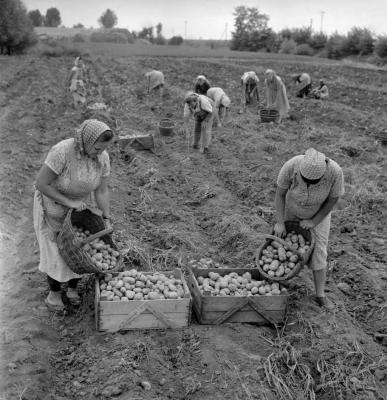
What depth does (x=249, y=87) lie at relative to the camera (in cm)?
1483

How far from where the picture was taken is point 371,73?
1155 inches

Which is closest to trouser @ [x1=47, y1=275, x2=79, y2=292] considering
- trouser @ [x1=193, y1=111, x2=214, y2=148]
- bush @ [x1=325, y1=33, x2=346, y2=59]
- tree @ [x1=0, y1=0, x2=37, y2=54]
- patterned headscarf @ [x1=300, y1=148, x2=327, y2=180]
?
patterned headscarf @ [x1=300, y1=148, x2=327, y2=180]

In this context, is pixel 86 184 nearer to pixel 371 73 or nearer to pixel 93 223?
pixel 93 223

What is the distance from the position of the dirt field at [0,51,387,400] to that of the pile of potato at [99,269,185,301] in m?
0.34

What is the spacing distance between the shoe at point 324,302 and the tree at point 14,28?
38.5 meters

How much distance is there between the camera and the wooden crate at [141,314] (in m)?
4.28

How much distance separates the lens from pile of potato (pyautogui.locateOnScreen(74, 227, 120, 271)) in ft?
14.7

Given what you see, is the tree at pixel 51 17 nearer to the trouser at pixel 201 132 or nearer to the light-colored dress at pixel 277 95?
the light-colored dress at pixel 277 95

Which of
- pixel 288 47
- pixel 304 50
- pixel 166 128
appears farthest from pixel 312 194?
pixel 288 47

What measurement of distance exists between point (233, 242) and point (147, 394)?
10.0ft

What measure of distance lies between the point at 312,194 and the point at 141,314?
6.18 feet

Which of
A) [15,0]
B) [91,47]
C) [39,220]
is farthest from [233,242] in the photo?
[91,47]

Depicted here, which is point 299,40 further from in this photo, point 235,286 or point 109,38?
point 235,286

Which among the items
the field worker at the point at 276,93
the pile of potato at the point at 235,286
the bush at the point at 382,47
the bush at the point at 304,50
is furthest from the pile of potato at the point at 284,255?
the bush at the point at 304,50
